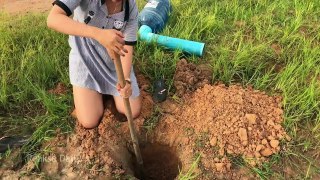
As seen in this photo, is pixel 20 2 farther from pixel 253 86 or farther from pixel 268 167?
pixel 268 167

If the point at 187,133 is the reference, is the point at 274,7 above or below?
above

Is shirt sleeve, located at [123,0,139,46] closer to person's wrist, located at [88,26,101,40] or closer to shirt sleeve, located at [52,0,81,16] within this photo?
shirt sleeve, located at [52,0,81,16]

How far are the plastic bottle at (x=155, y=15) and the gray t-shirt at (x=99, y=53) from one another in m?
0.80

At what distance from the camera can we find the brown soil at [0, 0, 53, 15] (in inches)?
161

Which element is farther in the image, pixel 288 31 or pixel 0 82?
pixel 288 31

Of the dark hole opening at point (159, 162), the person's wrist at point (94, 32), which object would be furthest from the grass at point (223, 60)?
the person's wrist at point (94, 32)

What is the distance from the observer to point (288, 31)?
10.8 feet

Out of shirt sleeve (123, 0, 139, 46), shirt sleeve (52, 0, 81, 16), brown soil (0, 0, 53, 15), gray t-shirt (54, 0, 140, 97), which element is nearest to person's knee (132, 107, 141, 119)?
gray t-shirt (54, 0, 140, 97)

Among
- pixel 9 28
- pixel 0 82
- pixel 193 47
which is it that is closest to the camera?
pixel 0 82

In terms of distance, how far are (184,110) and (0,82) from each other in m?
1.37

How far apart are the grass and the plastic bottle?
0.08 meters

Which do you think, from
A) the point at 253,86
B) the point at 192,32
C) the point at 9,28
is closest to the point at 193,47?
the point at 192,32

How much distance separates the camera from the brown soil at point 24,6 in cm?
409

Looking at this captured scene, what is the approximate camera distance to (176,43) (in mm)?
3176
